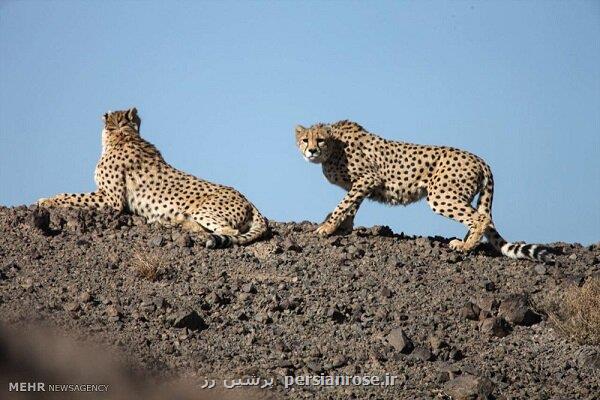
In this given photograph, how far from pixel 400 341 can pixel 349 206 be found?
3.49 metres

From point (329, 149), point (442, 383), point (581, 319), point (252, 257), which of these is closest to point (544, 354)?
point (581, 319)

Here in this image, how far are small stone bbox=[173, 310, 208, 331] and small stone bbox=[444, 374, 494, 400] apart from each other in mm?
2055

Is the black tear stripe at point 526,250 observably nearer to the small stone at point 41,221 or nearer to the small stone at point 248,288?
the small stone at point 248,288

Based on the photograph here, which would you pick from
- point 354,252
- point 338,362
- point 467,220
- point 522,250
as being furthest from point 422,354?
point 467,220

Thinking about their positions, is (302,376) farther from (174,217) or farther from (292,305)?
(174,217)

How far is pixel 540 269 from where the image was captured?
38.4 feet

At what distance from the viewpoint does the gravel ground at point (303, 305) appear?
29.0ft

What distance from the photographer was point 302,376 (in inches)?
341

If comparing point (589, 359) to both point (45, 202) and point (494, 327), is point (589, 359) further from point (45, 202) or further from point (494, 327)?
point (45, 202)

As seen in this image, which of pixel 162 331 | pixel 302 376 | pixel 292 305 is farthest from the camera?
pixel 292 305

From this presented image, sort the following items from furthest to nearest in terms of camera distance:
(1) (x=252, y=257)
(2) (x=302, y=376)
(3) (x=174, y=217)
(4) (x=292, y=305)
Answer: (3) (x=174, y=217) < (1) (x=252, y=257) < (4) (x=292, y=305) < (2) (x=302, y=376)

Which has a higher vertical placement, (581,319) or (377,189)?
(377,189)

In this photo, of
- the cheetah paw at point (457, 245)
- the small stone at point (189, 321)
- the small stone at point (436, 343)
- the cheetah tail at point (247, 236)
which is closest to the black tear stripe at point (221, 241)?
the cheetah tail at point (247, 236)

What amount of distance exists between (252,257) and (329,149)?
2.17 m
